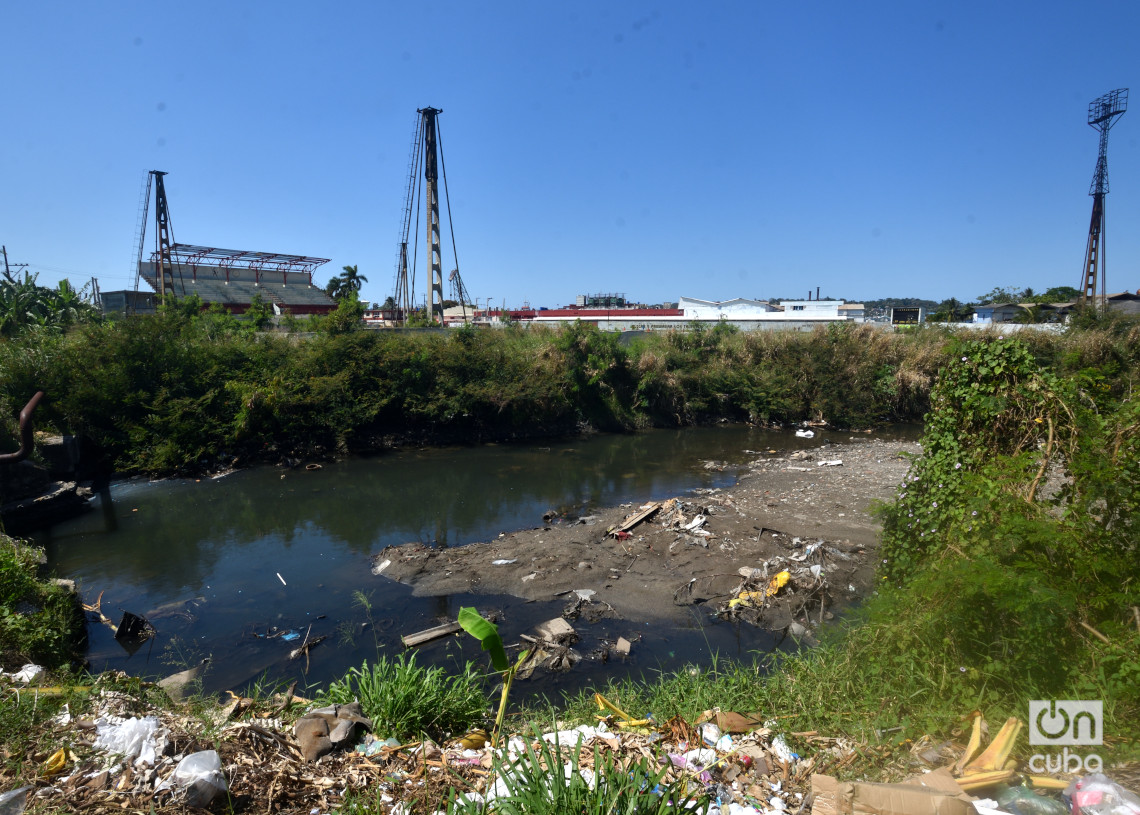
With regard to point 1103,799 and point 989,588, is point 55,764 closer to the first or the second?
point 1103,799

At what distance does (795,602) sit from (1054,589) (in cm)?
394

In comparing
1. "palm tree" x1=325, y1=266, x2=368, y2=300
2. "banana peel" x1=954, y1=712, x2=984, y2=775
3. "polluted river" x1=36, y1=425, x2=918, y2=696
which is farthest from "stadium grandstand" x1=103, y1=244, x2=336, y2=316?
"banana peel" x1=954, y1=712, x2=984, y2=775

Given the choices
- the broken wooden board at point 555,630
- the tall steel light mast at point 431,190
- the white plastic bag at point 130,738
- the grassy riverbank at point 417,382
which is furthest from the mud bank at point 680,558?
the tall steel light mast at point 431,190

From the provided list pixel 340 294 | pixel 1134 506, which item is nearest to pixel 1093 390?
pixel 1134 506

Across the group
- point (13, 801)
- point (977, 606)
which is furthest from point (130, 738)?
point (977, 606)

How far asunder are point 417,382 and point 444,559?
10.4 meters

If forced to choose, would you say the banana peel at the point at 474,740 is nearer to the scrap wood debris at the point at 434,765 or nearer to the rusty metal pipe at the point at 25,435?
the scrap wood debris at the point at 434,765

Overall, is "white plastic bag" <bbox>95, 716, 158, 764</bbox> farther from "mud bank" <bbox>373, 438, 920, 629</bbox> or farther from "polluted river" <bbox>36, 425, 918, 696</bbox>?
"mud bank" <bbox>373, 438, 920, 629</bbox>

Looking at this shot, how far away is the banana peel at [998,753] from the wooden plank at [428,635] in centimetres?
523

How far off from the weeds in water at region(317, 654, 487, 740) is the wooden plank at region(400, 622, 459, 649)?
217 cm

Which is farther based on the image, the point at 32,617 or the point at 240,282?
the point at 240,282

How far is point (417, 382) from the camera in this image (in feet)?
61.9

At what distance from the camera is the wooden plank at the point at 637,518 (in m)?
9.98

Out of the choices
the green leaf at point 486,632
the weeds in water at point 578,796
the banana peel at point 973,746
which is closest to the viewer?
the weeds in water at point 578,796
